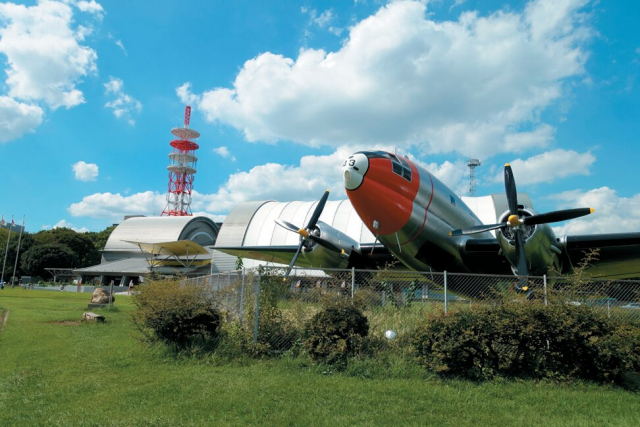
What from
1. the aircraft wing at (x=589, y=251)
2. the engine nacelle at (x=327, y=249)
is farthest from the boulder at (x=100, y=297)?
the aircraft wing at (x=589, y=251)

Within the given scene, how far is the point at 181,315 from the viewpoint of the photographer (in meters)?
10.3

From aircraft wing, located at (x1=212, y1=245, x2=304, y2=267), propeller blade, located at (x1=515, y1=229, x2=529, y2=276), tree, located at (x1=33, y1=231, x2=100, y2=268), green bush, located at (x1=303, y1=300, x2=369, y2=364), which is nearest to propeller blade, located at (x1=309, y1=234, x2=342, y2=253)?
aircraft wing, located at (x1=212, y1=245, x2=304, y2=267)

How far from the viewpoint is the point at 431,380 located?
26.3ft

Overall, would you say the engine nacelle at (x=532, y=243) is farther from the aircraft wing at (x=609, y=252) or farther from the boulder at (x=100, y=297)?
the boulder at (x=100, y=297)

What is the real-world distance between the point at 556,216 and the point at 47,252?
8341 centimetres

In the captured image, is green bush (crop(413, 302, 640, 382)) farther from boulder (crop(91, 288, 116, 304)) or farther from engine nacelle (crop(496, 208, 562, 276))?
boulder (crop(91, 288, 116, 304))

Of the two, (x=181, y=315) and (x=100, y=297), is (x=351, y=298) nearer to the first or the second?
(x=181, y=315)

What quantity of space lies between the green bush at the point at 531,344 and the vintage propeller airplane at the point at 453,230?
4.32 metres

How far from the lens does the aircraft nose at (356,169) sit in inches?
516

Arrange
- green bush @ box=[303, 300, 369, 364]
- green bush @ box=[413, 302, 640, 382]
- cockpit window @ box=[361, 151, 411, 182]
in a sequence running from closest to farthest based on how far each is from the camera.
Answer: green bush @ box=[413, 302, 640, 382], green bush @ box=[303, 300, 369, 364], cockpit window @ box=[361, 151, 411, 182]

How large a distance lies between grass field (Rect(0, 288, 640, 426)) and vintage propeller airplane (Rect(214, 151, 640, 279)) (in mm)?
5976

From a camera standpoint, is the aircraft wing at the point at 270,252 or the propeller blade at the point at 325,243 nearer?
the propeller blade at the point at 325,243

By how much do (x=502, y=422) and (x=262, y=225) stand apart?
46.4 meters

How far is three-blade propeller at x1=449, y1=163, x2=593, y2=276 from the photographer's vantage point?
12.4m
